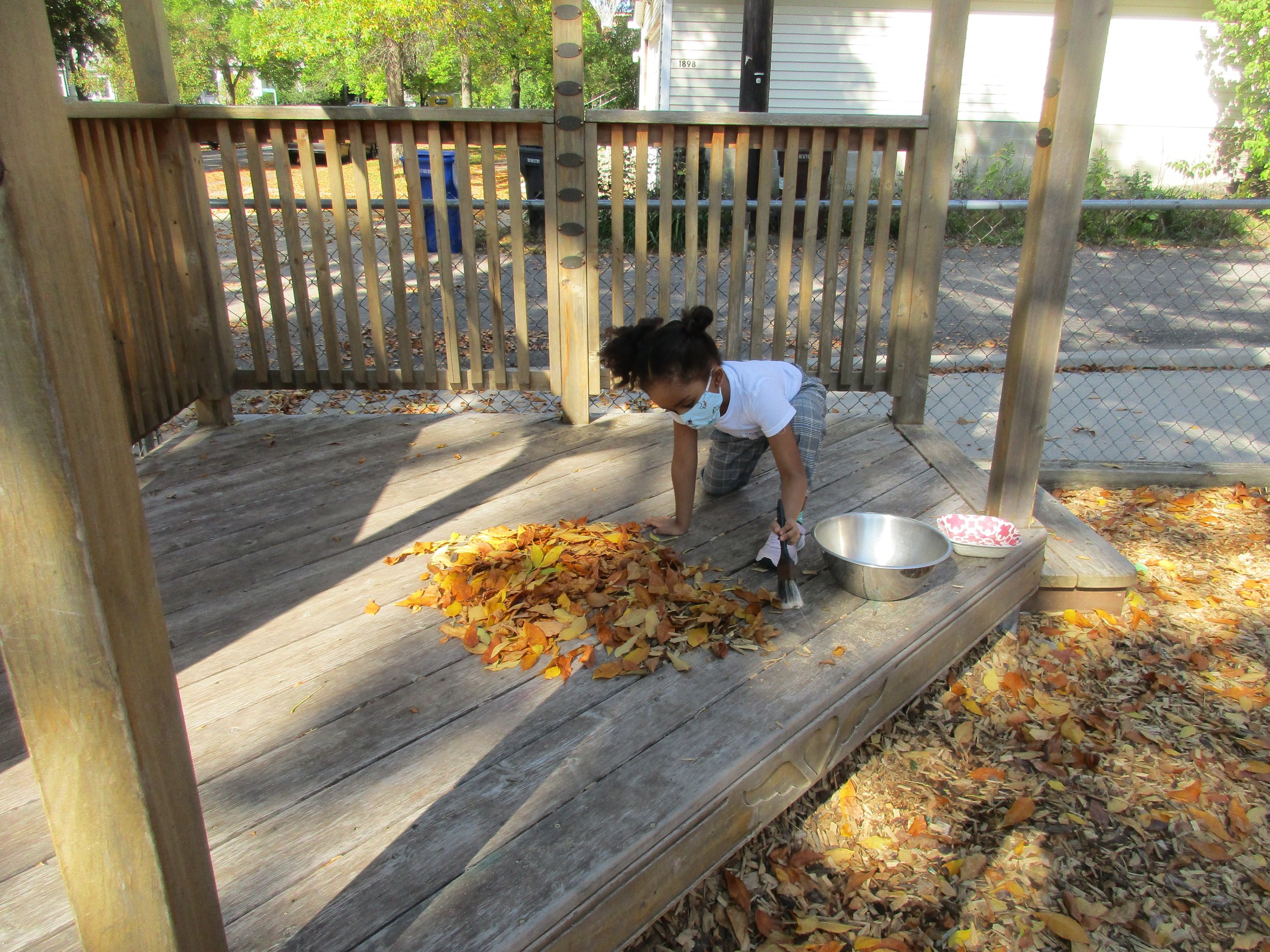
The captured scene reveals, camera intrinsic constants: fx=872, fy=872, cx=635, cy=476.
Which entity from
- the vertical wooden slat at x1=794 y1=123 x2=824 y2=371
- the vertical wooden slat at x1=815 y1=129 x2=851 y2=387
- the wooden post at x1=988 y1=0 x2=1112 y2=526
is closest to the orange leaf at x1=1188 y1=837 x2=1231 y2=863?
the wooden post at x1=988 y1=0 x2=1112 y2=526

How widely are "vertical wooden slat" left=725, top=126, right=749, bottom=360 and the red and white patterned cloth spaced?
55.7 inches

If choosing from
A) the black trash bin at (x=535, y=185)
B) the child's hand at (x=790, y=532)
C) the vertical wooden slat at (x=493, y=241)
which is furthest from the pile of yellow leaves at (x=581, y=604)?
the black trash bin at (x=535, y=185)

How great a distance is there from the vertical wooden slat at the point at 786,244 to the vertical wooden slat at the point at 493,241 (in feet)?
4.12

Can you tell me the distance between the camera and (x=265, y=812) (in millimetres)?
1742

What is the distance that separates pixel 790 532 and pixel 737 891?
971mm

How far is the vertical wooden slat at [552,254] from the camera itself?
3764 millimetres

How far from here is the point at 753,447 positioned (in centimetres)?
320

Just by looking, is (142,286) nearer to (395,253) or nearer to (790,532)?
(395,253)

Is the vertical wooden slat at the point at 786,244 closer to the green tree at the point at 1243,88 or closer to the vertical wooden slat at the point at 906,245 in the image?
the vertical wooden slat at the point at 906,245

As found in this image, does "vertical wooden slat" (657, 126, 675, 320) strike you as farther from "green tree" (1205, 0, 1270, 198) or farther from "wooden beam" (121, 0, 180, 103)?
"green tree" (1205, 0, 1270, 198)

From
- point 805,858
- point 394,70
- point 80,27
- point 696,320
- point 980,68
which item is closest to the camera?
point 805,858

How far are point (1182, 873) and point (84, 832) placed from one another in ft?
7.96

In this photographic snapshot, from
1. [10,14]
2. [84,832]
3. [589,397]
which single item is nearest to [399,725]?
[84,832]

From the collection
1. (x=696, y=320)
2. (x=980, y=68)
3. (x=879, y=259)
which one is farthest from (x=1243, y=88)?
(x=696, y=320)
